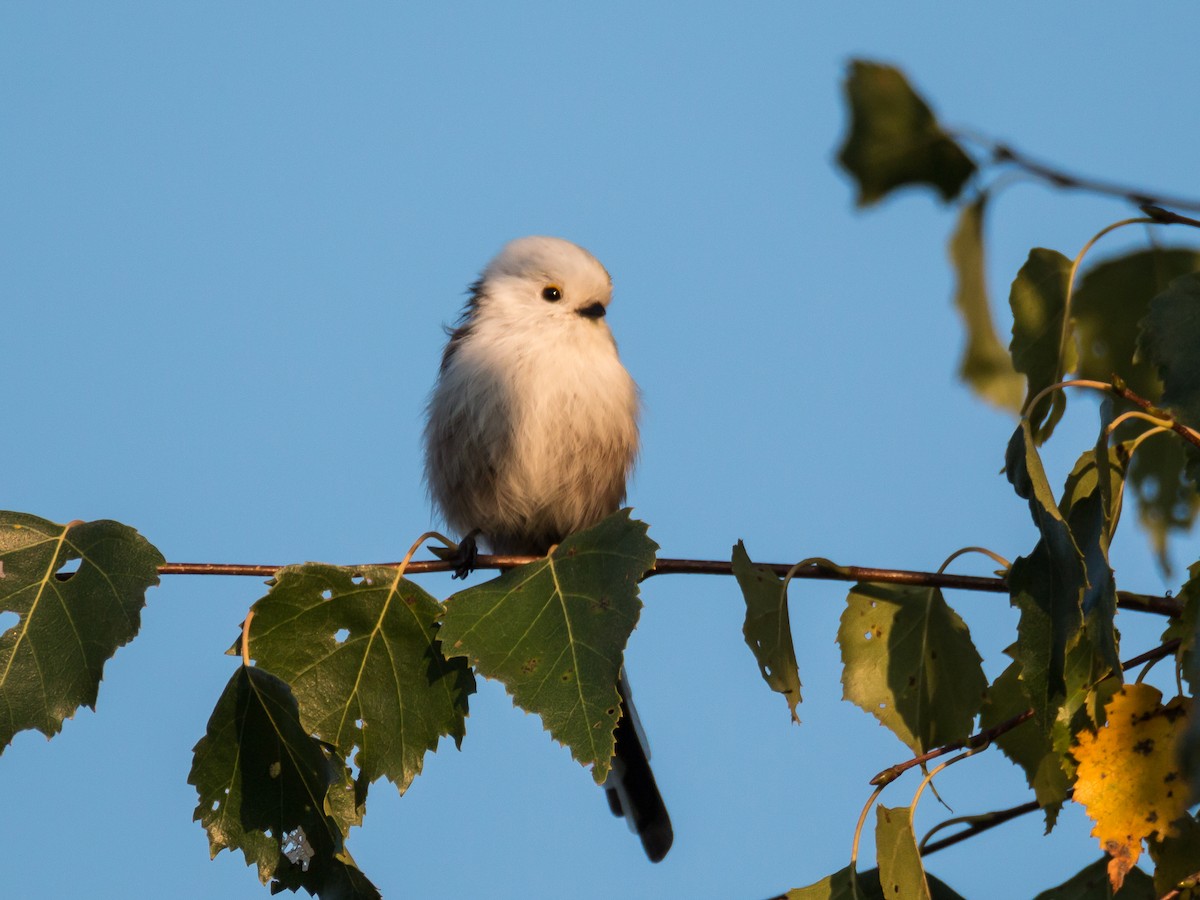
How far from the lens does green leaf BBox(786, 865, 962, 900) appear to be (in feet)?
7.32

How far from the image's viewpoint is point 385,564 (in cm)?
247

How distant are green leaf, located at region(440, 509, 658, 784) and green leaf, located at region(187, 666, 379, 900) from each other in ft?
1.08

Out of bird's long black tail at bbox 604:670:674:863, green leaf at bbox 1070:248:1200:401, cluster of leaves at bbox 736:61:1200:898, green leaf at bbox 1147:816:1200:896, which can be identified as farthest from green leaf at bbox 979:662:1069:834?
bird's long black tail at bbox 604:670:674:863

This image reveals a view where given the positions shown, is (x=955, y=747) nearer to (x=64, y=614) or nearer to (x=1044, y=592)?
(x=1044, y=592)

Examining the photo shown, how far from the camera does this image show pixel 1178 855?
1.92 m

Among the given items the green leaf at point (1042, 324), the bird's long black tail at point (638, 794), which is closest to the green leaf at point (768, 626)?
the green leaf at point (1042, 324)

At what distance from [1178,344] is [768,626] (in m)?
0.85

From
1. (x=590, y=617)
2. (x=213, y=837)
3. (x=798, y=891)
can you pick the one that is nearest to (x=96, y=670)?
(x=213, y=837)

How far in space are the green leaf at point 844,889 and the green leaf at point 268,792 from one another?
753 mm

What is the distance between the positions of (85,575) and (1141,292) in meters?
2.15

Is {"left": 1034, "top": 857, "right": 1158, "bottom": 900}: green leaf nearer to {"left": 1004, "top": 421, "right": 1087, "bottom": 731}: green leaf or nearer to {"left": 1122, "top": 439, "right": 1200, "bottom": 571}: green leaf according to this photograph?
{"left": 1004, "top": 421, "right": 1087, "bottom": 731}: green leaf

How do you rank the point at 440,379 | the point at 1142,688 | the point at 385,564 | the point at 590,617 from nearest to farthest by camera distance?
the point at 1142,688 < the point at 590,617 < the point at 385,564 < the point at 440,379

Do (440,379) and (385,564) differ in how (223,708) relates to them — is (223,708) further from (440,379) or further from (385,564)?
(440,379)

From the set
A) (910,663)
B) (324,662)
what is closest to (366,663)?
(324,662)
